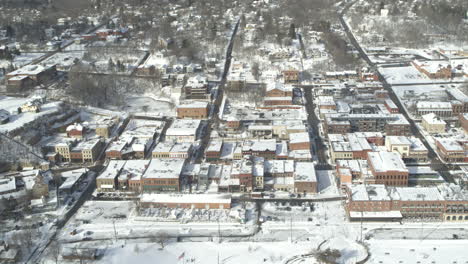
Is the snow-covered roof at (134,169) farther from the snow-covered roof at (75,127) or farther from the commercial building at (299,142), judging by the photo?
the commercial building at (299,142)

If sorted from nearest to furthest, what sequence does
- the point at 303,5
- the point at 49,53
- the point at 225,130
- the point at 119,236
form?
the point at 119,236
the point at 225,130
the point at 49,53
the point at 303,5

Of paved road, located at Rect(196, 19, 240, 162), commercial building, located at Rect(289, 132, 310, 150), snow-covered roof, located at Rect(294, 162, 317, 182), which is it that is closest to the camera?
snow-covered roof, located at Rect(294, 162, 317, 182)

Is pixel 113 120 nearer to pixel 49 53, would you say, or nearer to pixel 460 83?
pixel 49 53

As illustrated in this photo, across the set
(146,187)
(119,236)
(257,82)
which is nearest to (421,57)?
(257,82)

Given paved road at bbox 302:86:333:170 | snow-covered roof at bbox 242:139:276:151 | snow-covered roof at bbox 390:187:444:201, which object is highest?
snow-covered roof at bbox 390:187:444:201

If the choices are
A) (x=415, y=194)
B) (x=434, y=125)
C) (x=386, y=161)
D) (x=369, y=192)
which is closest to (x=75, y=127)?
(x=369, y=192)

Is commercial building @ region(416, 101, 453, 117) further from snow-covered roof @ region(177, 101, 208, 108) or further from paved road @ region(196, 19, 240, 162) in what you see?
snow-covered roof @ region(177, 101, 208, 108)

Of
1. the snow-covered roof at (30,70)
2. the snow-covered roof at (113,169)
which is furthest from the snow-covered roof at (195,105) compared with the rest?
the snow-covered roof at (30,70)

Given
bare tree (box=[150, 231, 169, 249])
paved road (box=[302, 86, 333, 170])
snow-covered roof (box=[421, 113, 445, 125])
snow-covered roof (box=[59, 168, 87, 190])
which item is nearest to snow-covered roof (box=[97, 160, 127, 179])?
snow-covered roof (box=[59, 168, 87, 190])

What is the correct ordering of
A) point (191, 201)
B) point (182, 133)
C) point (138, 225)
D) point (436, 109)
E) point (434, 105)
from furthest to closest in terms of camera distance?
point (434, 105) → point (436, 109) → point (182, 133) → point (191, 201) → point (138, 225)

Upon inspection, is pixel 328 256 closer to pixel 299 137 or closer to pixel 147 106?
pixel 299 137

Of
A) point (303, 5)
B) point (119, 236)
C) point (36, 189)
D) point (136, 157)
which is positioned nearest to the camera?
point (119, 236)
